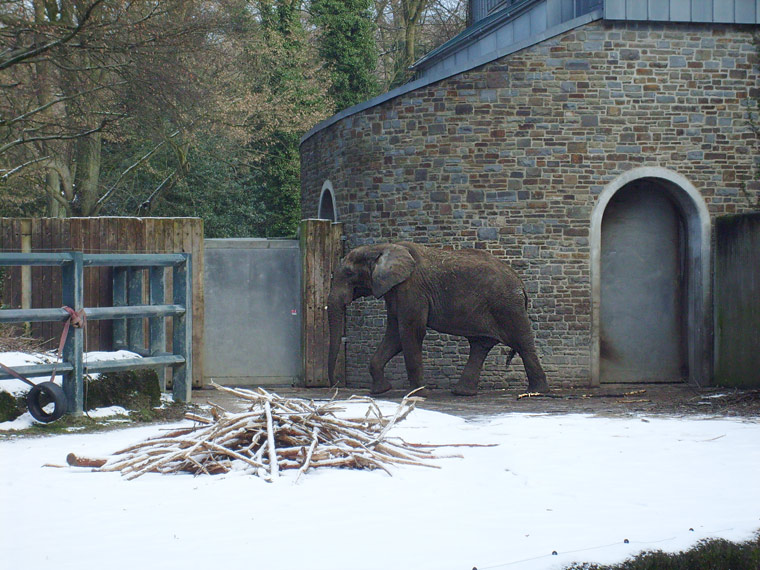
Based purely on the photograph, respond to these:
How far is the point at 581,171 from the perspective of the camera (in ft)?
46.6

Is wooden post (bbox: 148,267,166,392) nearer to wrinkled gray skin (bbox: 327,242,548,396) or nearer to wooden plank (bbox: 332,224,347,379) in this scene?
wrinkled gray skin (bbox: 327,242,548,396)

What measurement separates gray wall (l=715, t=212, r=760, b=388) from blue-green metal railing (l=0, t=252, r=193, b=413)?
755 centimetres

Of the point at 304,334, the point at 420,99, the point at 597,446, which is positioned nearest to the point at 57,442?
the point at 597,446

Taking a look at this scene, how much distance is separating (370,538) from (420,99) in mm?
9868

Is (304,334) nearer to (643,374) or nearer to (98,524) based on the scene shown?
(643,374)

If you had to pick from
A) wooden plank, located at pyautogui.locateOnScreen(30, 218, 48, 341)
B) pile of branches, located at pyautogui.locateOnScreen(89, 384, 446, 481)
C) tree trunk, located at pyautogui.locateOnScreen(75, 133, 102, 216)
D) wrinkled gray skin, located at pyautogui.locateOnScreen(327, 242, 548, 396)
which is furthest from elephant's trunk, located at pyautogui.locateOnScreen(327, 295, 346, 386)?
tree trunk, located at pyautogui.locateOnScreen(75, 133, 102, 216)

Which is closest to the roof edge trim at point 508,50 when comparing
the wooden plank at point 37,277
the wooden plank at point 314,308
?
the wooden plank at point 314,308

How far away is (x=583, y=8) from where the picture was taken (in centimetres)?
1634

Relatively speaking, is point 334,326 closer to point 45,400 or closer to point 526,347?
point 526,347

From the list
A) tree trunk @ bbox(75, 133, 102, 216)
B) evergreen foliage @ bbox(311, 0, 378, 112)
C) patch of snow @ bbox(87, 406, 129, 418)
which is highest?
evergreen foliage @ bbox(311, 0, 378, 112)

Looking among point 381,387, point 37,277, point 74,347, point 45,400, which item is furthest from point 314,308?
point 45,400

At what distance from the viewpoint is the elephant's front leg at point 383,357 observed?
12984 millimetres

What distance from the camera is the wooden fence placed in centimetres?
1312

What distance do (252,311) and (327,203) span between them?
11.6ft
